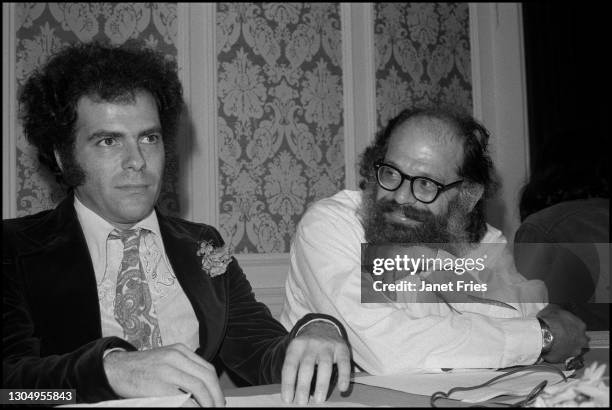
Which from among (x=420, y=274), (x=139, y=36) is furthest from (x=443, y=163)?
(x=139, y=36)

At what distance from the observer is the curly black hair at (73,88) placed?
1561 millimetres

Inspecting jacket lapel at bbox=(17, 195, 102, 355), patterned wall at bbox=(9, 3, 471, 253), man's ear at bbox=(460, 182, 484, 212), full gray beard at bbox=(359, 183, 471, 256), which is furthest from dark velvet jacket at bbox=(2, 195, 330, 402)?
patterned wall at bbox=(9, 3, 471, 253)

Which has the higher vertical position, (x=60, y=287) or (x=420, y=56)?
(x=420, y=56)

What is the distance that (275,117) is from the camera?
3.04m

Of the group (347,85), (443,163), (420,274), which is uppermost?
(347,85)

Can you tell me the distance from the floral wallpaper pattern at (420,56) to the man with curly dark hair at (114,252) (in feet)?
6.04

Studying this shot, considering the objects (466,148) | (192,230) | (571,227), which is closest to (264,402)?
(192,230)

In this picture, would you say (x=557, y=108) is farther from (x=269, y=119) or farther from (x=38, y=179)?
(x=38, y=179)

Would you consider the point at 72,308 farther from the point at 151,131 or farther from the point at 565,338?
the point at 565,338

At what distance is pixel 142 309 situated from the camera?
1.49m

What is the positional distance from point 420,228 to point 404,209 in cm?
8

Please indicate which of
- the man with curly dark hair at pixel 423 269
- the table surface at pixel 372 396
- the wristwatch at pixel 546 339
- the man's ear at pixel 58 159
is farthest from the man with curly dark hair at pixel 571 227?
the man's ear at pixel 58 159

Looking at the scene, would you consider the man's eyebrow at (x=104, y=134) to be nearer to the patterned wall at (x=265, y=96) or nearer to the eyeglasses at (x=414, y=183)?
the eyeglasses at (x=414, y=183)

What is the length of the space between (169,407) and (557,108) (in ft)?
10.8
